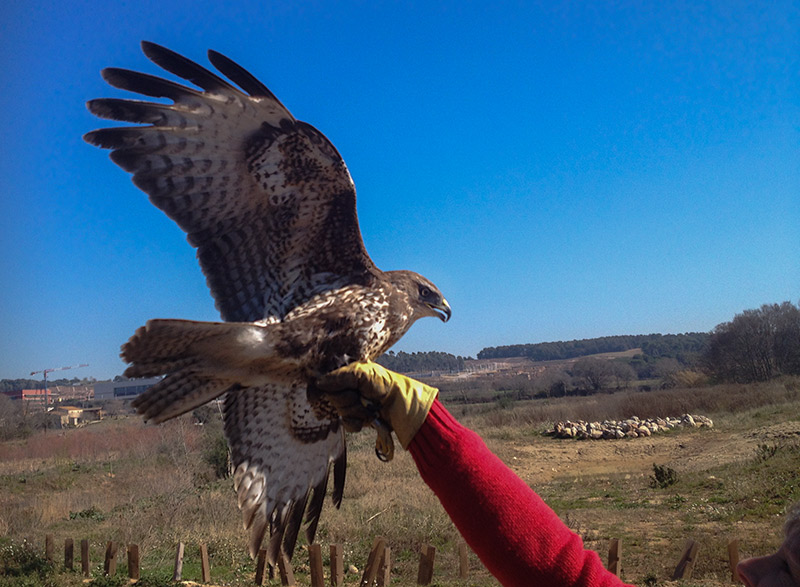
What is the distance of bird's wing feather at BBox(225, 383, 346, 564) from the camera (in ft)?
10.4

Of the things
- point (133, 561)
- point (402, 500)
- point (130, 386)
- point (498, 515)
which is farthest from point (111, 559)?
point (498, 515)

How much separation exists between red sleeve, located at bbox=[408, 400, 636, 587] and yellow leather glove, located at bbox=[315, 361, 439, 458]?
0.59 ft

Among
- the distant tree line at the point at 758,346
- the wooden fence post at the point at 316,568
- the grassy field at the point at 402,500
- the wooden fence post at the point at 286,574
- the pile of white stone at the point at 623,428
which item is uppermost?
the distant tree line at the point at 758,346

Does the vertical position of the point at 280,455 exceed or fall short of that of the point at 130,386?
it falls short

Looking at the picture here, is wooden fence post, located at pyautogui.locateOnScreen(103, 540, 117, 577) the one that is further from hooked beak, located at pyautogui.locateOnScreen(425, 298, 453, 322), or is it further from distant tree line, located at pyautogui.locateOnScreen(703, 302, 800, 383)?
distant tree line, located at pyautogui.locateOnScreen(703, 302, 800, 383)

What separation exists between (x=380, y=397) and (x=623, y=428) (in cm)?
3448

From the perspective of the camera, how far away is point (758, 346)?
48.3 metres

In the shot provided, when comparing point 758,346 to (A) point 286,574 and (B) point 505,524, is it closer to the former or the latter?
(A) point 286,574

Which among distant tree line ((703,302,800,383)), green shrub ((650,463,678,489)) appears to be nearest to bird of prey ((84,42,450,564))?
green shrub ((650,463,678,489))

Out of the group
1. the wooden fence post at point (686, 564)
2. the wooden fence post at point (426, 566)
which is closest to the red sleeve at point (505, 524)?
the wooden fence post at point (426, 566)

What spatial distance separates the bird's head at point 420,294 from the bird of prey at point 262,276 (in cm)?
1

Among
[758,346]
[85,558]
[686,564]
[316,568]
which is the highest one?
[758,346]

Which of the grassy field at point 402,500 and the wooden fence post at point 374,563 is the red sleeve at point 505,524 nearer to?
the wooden fence post at point 374,563

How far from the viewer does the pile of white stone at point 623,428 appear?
31984 mm
